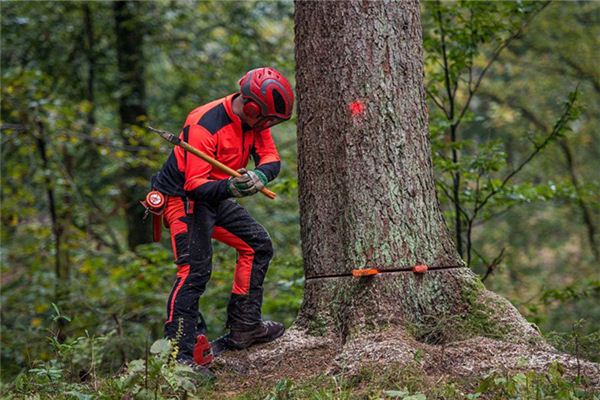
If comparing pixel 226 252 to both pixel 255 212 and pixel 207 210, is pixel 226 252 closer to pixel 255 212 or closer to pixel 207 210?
pixel 255 212

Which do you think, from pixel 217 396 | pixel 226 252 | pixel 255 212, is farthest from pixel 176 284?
pixel 255 212

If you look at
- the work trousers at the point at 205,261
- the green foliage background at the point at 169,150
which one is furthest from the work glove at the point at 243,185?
the green foliage background at the point at 169,150

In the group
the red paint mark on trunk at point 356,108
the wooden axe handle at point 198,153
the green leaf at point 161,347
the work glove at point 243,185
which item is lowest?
the green leaf at point 161,347

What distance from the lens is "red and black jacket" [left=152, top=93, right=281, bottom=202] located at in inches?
170

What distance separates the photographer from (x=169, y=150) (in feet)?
32.5

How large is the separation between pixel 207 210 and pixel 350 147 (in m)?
0.98

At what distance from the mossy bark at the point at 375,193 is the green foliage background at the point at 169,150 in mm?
856

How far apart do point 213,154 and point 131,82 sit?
8313 millimetres

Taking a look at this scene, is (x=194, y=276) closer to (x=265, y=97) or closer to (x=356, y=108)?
(x=265, y=97)

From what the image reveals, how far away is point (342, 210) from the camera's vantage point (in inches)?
173

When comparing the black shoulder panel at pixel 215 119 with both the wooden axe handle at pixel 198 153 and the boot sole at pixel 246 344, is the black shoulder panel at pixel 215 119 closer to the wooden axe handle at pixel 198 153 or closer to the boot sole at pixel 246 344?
the wooden axe handle at pixel 198 153

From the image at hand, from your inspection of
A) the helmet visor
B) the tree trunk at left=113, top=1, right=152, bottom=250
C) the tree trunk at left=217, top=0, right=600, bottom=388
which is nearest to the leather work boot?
the tree trunk at left=217, top=0, right=600, bottom=388

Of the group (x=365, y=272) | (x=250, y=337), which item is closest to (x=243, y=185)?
(x=365, y=272)

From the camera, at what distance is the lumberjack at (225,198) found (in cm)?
437
